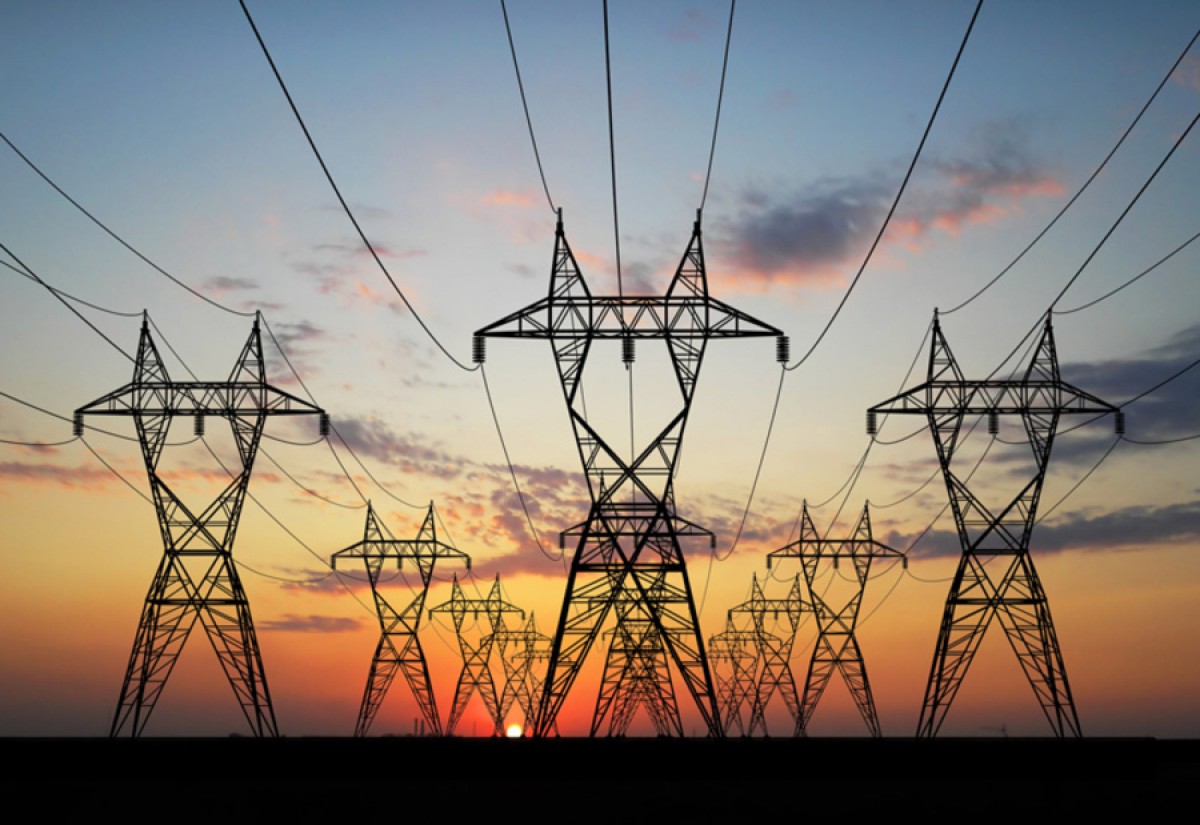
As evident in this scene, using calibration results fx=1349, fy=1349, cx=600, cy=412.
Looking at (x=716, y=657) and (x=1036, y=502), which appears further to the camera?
(x=716, y=657)
